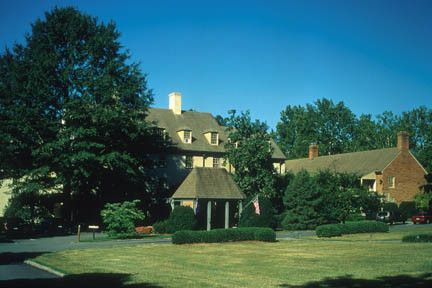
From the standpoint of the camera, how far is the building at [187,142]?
56.9 metres

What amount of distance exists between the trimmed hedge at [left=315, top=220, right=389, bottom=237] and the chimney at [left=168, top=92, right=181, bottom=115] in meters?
28.9

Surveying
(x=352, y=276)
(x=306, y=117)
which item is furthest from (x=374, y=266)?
(x=306, y=117)

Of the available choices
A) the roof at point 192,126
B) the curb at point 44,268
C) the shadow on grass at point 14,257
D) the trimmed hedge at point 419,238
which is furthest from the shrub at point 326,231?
the curb at point 44,268

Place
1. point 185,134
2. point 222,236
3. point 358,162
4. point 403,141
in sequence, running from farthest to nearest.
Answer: point 358,162, point 403,141, point 185,134, point 222,236

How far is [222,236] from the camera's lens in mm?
34062

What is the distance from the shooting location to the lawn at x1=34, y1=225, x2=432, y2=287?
1695cm

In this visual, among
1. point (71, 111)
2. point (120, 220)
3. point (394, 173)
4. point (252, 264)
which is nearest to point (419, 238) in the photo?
point (252, 264)

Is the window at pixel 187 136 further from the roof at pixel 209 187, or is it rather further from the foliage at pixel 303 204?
the foliage at pixel 303 204

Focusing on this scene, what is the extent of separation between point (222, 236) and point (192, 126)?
2907cm

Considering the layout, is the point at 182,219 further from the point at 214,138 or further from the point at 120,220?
the point at 214,138

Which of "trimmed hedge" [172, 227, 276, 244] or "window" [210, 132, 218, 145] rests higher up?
"window" [210, 132, 218, 145]

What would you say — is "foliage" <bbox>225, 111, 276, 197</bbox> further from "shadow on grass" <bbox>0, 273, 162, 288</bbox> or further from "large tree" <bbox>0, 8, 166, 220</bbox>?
"shadow on grass" <bbox>0, 273, 162, 288</bbox>

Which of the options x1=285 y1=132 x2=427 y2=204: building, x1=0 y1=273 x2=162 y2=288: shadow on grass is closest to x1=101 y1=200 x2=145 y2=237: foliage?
x1=0 y1=273 x2=162 y2=288: shadow on grass

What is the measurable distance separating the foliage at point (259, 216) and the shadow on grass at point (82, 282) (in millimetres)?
26396
